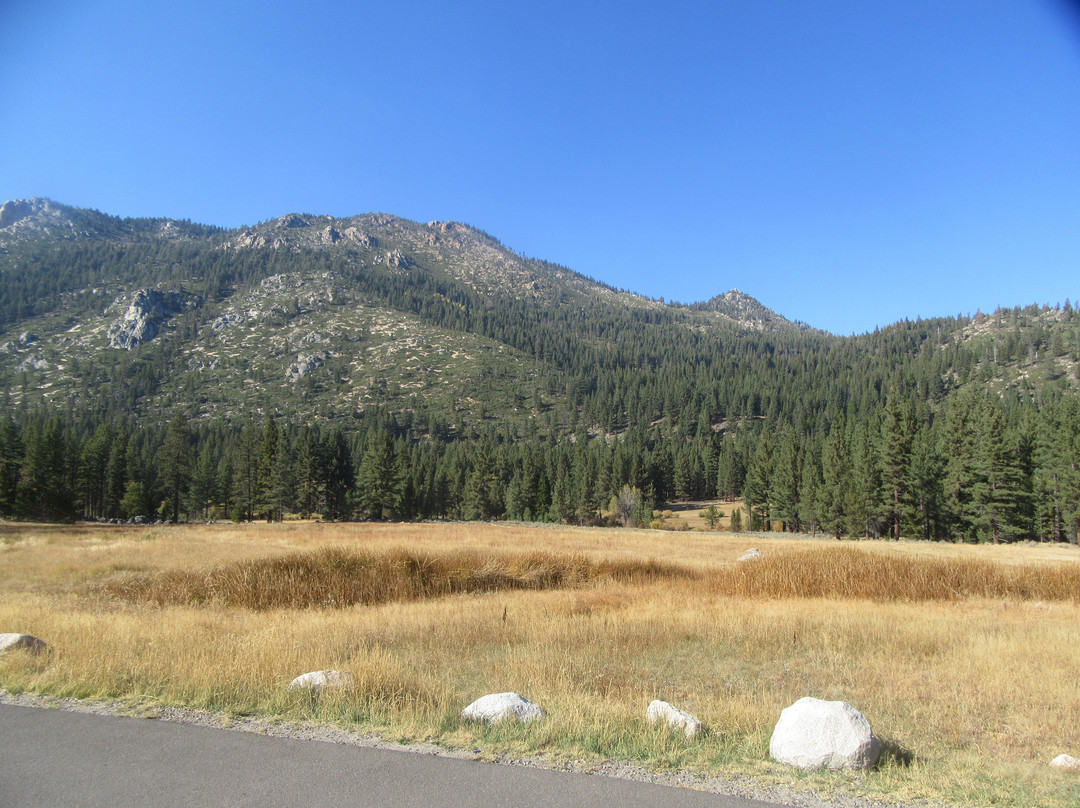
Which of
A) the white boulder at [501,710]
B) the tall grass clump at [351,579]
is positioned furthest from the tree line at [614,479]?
the white boulder at [501,710]

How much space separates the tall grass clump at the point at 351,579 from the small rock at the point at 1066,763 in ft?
48.7

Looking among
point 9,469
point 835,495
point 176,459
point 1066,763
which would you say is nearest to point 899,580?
point 1066,763

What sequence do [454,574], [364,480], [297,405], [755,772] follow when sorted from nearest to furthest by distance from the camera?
[755,772] → [454,574] → [364,480] → [297,405]

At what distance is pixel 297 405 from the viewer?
7397 inches

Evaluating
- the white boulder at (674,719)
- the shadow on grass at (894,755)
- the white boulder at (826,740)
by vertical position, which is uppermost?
the white boulder at (826,740)

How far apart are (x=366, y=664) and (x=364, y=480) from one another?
75510mm

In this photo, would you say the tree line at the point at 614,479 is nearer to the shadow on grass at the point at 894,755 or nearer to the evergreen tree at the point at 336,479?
the evergreen tree at the point at 336,479

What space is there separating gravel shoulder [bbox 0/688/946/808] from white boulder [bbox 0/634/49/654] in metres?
1.35

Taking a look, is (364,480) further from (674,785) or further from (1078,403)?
(1078,403)

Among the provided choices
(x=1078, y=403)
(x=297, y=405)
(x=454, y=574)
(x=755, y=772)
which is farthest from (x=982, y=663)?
(x=297, y=405)

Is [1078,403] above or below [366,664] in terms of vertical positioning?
above

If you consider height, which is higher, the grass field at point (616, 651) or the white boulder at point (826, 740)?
the white boulder at point (826, 740)

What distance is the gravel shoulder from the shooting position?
15.6 ft

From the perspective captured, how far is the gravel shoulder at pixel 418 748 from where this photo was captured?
188 inches
